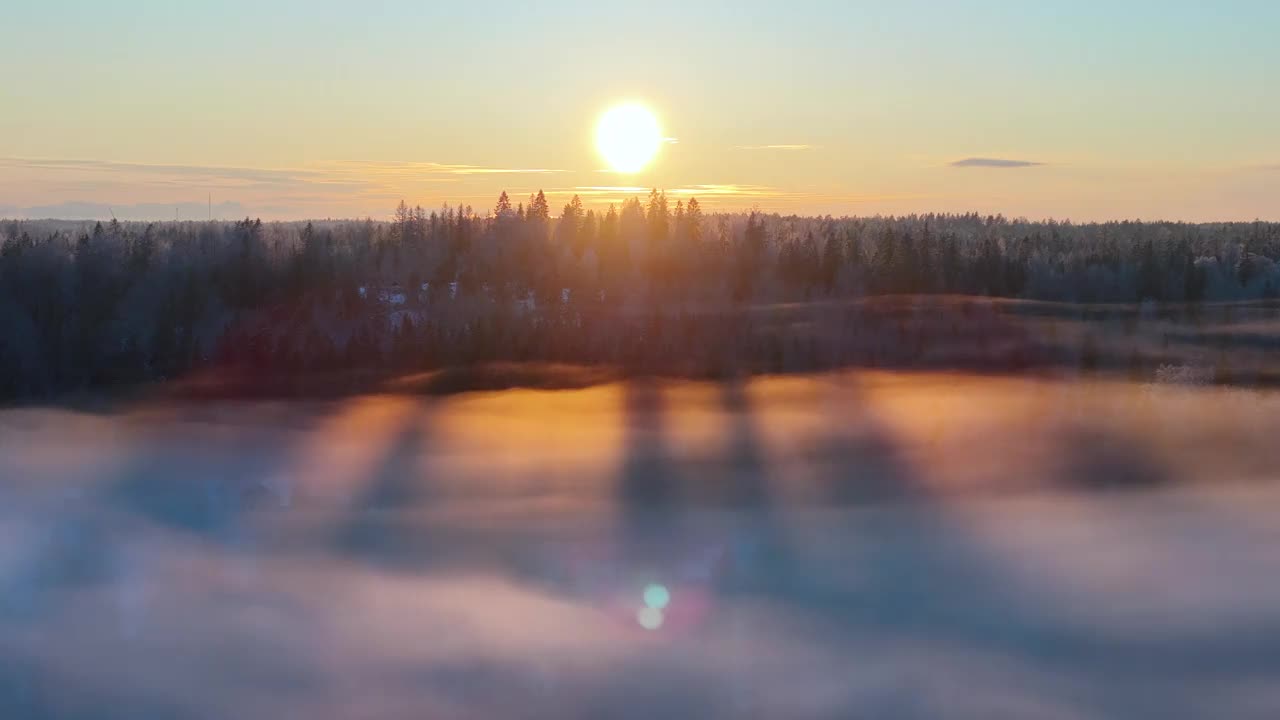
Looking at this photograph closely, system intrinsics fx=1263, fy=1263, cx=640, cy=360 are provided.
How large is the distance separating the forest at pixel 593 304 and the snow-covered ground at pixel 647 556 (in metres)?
3.87

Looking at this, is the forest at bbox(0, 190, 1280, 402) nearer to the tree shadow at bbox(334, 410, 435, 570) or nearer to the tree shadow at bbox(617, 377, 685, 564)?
the tree shadow at bbox(617, 377, 685, 564)

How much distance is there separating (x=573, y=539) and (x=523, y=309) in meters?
37.6

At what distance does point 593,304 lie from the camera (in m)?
75.6

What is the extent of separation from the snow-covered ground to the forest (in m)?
3.87

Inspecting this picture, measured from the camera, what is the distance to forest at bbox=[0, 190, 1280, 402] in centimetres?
6400

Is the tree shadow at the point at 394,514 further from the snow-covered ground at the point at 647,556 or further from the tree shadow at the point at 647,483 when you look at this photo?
the tree shadow at the point at 647,483

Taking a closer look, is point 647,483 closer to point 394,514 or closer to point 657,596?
point 394,514

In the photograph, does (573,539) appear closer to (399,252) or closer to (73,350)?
(73,350)

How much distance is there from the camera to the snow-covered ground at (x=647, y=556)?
21828mm

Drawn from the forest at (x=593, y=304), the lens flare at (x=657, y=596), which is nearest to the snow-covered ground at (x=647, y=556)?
the lens flare at (x=657, y=596)

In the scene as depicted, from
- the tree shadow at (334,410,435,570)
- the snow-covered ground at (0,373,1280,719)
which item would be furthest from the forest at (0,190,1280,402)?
the tree shadow at (334,410,435,570)

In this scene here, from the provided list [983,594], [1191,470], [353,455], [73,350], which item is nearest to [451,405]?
[353,455]

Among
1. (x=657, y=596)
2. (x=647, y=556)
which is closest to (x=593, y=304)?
(x=647, y=556)

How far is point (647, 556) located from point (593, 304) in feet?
138
